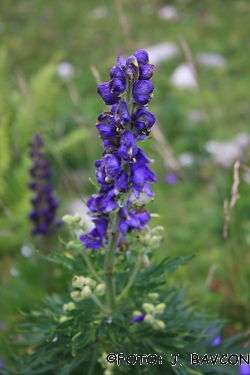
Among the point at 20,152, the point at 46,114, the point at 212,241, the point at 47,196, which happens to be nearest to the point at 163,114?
the point at 46,114

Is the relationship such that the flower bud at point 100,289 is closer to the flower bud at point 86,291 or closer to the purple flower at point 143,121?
the flower bud at point 86,291

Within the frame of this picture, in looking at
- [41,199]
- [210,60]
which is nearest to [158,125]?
[41,199]

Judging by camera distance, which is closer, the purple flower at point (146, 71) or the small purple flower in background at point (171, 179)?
the purple flower at point (146, 71)

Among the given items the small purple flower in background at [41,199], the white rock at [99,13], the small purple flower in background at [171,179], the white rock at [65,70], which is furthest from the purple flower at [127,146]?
the white rock at [99,13]

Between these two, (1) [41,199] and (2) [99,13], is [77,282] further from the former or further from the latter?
(2) [99,13]

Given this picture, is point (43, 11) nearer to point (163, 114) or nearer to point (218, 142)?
point (163, 114)

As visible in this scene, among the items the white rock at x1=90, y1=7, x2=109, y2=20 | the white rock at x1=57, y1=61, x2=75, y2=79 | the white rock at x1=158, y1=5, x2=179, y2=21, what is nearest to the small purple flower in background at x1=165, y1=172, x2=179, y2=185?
the white rock at x1=57, y1=61, x2=75, y2=79
